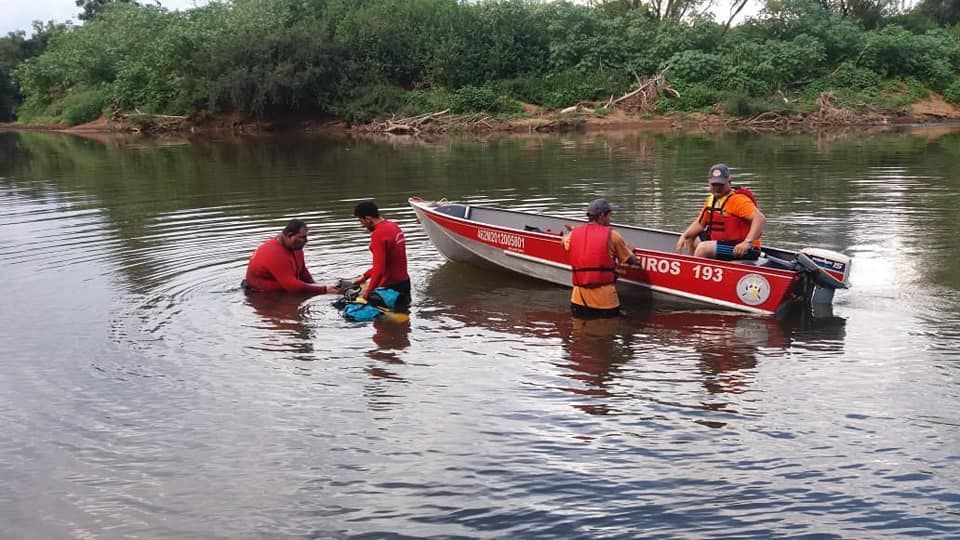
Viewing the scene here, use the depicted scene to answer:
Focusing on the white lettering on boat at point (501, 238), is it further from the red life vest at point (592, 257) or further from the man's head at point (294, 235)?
the man's head at point (294, 235)

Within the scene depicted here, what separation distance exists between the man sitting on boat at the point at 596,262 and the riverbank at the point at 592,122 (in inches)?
1144

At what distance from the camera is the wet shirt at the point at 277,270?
10.6 meters

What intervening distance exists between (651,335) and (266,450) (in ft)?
13.6

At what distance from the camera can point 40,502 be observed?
578 cm

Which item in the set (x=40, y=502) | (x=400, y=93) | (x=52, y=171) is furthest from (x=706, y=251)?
(x=400, y=93)

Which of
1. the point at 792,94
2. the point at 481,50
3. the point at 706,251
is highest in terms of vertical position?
the point at 481,50

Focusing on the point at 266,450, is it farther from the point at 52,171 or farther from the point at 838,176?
the point at 52,171

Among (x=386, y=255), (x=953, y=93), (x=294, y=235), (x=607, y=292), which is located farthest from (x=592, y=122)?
(x=607, y=292)

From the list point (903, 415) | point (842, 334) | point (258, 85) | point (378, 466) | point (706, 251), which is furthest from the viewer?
point (258, 85)

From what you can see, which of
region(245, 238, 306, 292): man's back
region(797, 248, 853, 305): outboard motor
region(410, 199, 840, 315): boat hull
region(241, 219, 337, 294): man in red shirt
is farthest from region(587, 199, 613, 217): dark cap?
region(245, 238, 306, 292): man's back

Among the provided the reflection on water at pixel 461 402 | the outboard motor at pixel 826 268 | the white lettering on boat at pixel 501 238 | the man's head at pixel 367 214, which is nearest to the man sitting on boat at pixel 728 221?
the outboard motor at pixel 826 268

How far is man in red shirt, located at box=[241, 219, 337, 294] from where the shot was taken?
34.7ft

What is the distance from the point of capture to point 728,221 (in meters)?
9.77

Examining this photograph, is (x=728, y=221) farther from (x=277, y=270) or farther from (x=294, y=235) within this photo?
(x=277, y=270)
